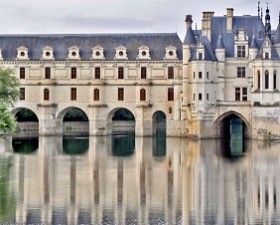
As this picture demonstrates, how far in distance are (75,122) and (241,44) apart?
15.4 meters

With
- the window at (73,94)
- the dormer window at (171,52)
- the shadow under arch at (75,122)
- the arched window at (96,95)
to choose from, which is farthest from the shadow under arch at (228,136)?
the window at (73,94)

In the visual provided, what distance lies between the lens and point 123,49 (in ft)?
222

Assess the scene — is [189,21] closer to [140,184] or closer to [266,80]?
[266,80]

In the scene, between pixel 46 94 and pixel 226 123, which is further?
pixel 46 94

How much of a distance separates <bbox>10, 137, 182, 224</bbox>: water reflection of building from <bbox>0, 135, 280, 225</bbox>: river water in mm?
30

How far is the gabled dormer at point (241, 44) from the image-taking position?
63219mm

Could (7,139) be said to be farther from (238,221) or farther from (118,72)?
(238,221)

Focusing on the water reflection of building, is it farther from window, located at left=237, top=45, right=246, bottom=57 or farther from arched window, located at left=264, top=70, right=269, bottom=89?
window, located at left=237, top=45, right=246, bottom=57

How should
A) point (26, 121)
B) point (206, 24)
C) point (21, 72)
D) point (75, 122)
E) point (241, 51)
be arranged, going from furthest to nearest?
point (75, 122) → point (26, 121) → point (21, 72) → point (206, 24) → point (241, 51)

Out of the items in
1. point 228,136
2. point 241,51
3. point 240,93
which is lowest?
point 228,136

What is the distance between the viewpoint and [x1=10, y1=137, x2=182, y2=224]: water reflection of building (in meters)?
29.3

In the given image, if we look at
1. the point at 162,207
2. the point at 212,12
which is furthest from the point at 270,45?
the point at 162,207

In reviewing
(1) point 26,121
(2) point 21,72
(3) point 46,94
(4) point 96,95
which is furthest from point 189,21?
(1) point 26,121

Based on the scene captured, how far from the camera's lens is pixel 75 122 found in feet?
237
